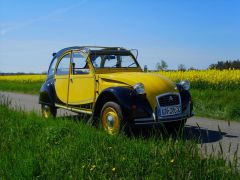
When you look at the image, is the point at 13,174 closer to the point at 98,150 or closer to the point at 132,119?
the point at 98,150

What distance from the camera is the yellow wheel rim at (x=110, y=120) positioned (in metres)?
7.55

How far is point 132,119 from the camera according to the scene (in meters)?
7.44

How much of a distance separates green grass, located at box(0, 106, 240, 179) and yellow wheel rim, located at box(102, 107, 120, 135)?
0.85 m

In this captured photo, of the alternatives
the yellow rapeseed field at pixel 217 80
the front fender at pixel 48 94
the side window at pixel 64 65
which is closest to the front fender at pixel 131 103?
the side window at pixel 64 65

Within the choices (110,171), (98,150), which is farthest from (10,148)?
(110,171)

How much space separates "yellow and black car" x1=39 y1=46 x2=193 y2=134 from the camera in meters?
7.55

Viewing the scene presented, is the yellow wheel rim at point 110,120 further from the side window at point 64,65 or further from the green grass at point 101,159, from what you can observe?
the side window at point 64,65

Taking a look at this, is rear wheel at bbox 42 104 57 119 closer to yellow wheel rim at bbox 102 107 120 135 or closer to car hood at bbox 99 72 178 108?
car hood at bbox 99 72 178 108

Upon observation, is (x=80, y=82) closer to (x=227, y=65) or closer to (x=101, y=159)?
(x=101, y=159)

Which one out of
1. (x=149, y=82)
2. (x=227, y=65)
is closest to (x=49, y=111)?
(x=149, y=82)

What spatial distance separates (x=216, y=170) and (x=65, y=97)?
5.95m

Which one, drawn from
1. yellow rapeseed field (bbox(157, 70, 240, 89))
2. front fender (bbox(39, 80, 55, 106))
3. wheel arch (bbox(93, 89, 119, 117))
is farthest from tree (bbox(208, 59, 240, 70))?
wheel arch (bbox(93, 89, 119, 117))

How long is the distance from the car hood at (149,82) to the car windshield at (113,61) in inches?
29.1

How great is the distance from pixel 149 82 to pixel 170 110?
26.9 inches
